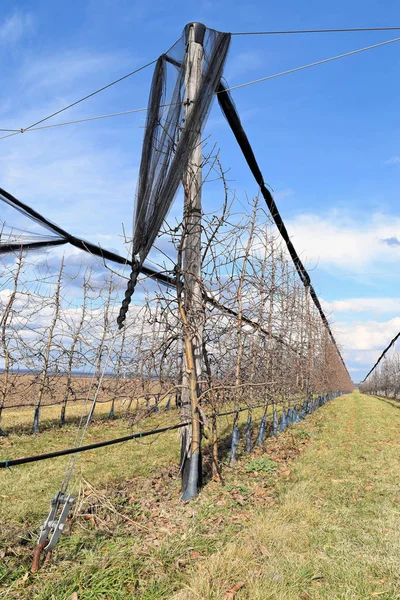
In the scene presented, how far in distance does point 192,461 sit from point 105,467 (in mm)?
3009

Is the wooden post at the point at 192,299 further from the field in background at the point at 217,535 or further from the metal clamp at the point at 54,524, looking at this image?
the metal clamp at the point at 54,524

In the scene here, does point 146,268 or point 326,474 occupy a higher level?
point 146,268

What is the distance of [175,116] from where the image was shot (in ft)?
14.5

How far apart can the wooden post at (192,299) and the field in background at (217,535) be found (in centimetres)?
48

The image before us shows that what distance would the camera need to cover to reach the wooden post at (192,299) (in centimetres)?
488

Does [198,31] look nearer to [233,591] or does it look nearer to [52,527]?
[52,527]

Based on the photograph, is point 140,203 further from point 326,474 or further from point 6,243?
point 326,474

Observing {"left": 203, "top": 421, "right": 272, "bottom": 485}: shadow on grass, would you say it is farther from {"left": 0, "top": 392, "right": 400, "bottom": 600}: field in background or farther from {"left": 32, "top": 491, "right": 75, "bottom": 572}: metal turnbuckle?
{"left": 32, "top": 491, "right": 75, "bottom": 572}: metal turnbuckle

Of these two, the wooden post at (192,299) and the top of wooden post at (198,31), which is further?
the top of wooden post at (198,31)

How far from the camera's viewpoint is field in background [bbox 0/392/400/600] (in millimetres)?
2854

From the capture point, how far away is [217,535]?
3684mm

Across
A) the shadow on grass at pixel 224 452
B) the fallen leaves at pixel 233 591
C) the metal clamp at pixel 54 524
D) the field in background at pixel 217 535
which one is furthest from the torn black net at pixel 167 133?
the shadow on grass at pixel 224 452

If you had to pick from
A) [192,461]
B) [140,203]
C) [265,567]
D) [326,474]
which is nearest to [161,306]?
[140,203]

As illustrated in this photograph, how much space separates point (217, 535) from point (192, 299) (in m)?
2.71
